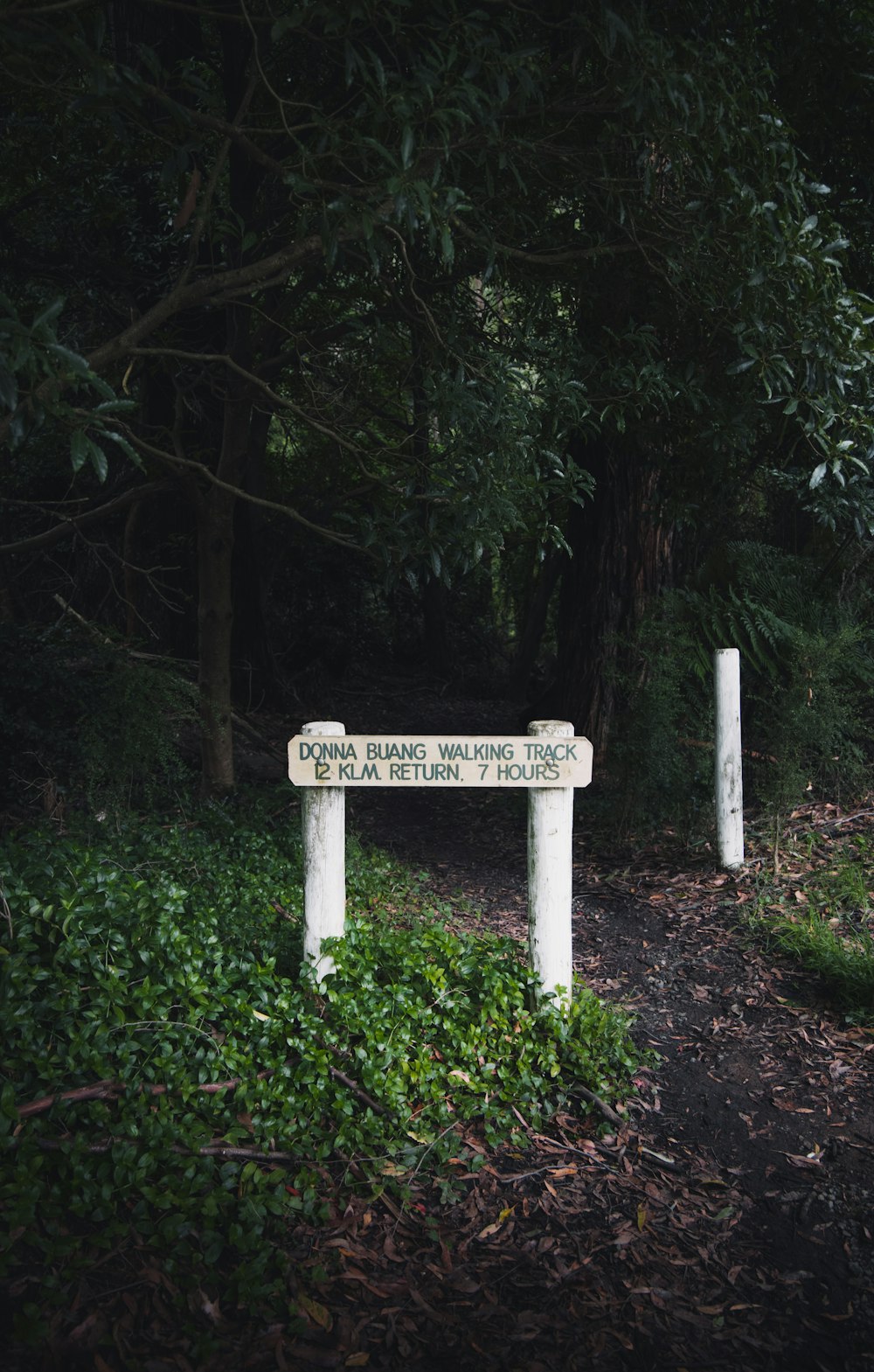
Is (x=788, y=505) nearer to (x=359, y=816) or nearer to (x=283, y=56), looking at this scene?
(x=359, y=816)

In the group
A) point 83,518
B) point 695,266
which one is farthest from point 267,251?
point 695,266

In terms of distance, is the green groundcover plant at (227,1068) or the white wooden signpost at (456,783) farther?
the white wooden signpost at (456,783)

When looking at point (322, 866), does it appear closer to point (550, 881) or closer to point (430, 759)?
point (430, 759)

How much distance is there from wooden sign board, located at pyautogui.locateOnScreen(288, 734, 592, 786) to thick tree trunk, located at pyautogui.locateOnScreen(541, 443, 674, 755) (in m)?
4.28

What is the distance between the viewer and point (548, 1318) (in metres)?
3.00

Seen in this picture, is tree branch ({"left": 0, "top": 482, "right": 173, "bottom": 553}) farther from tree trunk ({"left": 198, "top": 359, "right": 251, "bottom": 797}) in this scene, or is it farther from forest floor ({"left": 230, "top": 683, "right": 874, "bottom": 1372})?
forest floor ({"left": 230, "top": 683, "right": 874, "bottom": 1372})

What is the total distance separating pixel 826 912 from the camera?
5.92m

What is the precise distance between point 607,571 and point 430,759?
193 inches

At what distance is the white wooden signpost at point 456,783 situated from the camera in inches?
167

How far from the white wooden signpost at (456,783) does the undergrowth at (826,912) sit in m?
1.56

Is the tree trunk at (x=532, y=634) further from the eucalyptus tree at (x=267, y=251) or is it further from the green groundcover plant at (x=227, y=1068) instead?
the green groundcover plant at (x=227, y=1068)

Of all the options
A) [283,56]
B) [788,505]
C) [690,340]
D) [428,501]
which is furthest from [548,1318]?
[788,505]

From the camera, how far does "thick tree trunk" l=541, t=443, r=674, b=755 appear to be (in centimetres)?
864

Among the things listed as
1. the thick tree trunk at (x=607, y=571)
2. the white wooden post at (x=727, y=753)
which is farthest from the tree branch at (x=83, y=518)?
the white wooden post at (x=727, y=753)
